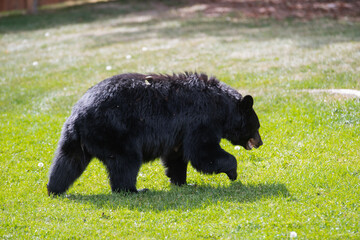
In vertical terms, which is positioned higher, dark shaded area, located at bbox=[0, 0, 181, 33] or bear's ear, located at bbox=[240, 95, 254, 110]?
bear's ear, located at bbox=[240, 95, 254, 110]

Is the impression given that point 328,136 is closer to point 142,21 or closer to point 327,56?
point 327,56

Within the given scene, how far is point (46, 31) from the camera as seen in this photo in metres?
21.5

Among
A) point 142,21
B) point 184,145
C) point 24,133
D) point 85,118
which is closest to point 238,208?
point 184,145

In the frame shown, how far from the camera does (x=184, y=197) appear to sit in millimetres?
6113

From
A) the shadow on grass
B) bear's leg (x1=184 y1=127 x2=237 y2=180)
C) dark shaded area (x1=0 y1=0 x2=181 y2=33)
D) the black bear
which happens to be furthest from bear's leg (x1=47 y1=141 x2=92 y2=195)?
dark shaded area (x1=0 y1=0 x2=181 y2=33)

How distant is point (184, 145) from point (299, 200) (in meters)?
1.68

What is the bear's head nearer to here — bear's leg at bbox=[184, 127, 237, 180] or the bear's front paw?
bear's leg at bbox=[184, 127, 237, 180]

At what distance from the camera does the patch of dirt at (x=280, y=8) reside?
2025cm

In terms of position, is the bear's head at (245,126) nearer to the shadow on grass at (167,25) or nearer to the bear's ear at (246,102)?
the bear's ear at (246,102)

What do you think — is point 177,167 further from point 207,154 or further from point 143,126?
point 143,126

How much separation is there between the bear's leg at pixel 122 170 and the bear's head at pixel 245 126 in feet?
5.10

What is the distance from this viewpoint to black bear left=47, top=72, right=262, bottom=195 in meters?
5.92

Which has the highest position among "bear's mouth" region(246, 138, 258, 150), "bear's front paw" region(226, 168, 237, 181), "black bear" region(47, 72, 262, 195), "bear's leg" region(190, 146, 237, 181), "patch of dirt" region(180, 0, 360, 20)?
"black bear" region(47, 72, 262, 195)

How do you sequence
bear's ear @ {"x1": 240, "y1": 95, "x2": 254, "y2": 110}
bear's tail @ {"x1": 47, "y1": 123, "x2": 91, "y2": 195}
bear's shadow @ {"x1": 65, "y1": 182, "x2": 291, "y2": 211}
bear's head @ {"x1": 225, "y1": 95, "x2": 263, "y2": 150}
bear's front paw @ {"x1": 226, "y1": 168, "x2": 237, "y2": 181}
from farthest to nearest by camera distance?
1. bear's head @ {"x1": 225, "y1": 95, "x2": 263, "y2": 150}
2. bear's ear @ {"x1": 240, "y1": 95, "x2": 254, "y2": 110}
3. bear's front paw @ {"x1": 226, "y1": 168, "x2": 237, "y2": 181}
4. bear's tail @ {"x1": 47, "y1": 123, "x2": 91, "y2": 195}
5. bear's shadow @ {"x1": 65, "y1": 182, "x2": 291, "y2": 211}
